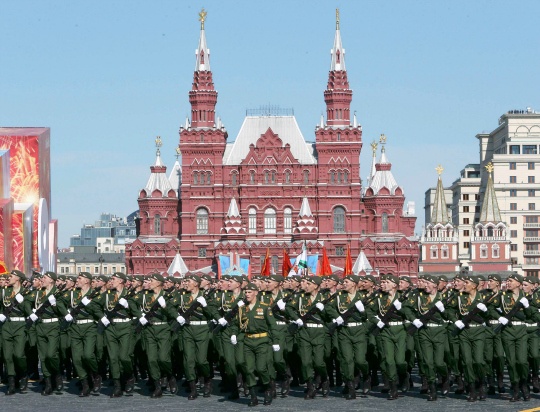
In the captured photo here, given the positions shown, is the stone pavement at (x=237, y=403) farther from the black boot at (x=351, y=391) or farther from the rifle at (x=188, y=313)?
the rifle at (x=188, y=313)

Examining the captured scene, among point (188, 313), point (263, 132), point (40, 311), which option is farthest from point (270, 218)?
point (188, 313)

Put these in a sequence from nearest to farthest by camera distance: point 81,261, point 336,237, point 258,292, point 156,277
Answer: point 258,292, point 156,277, point 336,237, point 81,261

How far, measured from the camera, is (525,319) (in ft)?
66.4

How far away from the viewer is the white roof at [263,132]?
92.4 meters

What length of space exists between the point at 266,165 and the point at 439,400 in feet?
234

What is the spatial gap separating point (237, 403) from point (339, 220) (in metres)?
70.6

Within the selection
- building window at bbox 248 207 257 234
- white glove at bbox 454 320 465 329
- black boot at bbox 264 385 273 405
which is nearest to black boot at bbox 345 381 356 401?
black boot at bbox 264 385 273 405

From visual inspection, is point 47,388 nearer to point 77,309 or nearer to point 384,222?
point 77,309

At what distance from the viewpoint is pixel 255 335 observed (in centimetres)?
1956

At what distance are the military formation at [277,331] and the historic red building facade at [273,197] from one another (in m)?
66.7

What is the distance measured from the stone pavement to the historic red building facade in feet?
221

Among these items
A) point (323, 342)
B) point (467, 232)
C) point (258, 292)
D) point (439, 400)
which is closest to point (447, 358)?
point (439, 400)

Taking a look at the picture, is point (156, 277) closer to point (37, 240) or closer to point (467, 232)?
point (37, 240)

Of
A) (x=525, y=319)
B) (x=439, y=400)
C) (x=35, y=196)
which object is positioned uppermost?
(x=35, y=196)
